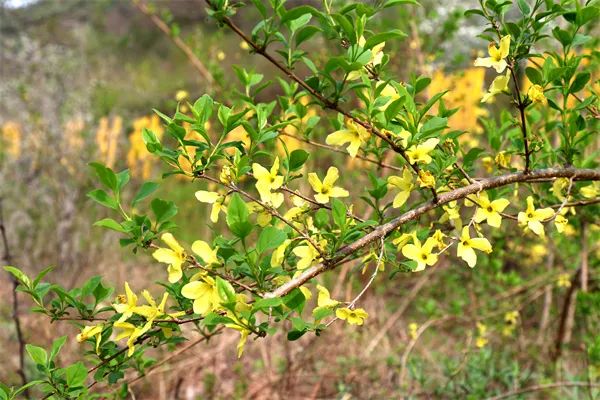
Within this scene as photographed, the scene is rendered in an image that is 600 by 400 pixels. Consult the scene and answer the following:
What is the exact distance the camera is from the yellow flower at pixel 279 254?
102 centimetres

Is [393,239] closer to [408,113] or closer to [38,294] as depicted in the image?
[408,113]

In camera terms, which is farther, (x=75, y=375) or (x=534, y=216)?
(x=534, y=216)

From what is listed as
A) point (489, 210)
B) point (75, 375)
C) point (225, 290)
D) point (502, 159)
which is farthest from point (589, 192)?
point (75, 375)

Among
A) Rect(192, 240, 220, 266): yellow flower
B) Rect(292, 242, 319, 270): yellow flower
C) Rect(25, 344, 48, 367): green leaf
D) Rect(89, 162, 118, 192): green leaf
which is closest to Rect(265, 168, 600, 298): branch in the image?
Rect(292, 242, 319, 270): yellow flower

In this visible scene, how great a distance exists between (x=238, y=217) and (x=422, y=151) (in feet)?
1.16

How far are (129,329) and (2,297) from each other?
13.9 feet

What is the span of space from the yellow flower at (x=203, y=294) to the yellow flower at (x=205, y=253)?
0.06 metres

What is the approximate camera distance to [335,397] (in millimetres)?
2627

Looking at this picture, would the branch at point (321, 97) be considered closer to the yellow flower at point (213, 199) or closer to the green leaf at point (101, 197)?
the yellow flower at point (213, 199)

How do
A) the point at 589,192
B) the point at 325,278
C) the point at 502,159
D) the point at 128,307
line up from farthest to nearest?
the point at 325,278 → the point at 589,192 → the point at 502,159 → the point at 128,307

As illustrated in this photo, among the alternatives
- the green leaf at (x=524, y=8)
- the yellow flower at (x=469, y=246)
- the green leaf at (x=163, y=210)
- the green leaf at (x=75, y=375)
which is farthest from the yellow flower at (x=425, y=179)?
the green leaf at (x=75, y=375)

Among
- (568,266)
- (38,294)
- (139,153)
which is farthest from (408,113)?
(139,153)

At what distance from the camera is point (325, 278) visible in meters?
3.88

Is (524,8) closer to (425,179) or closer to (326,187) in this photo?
(425,179)
